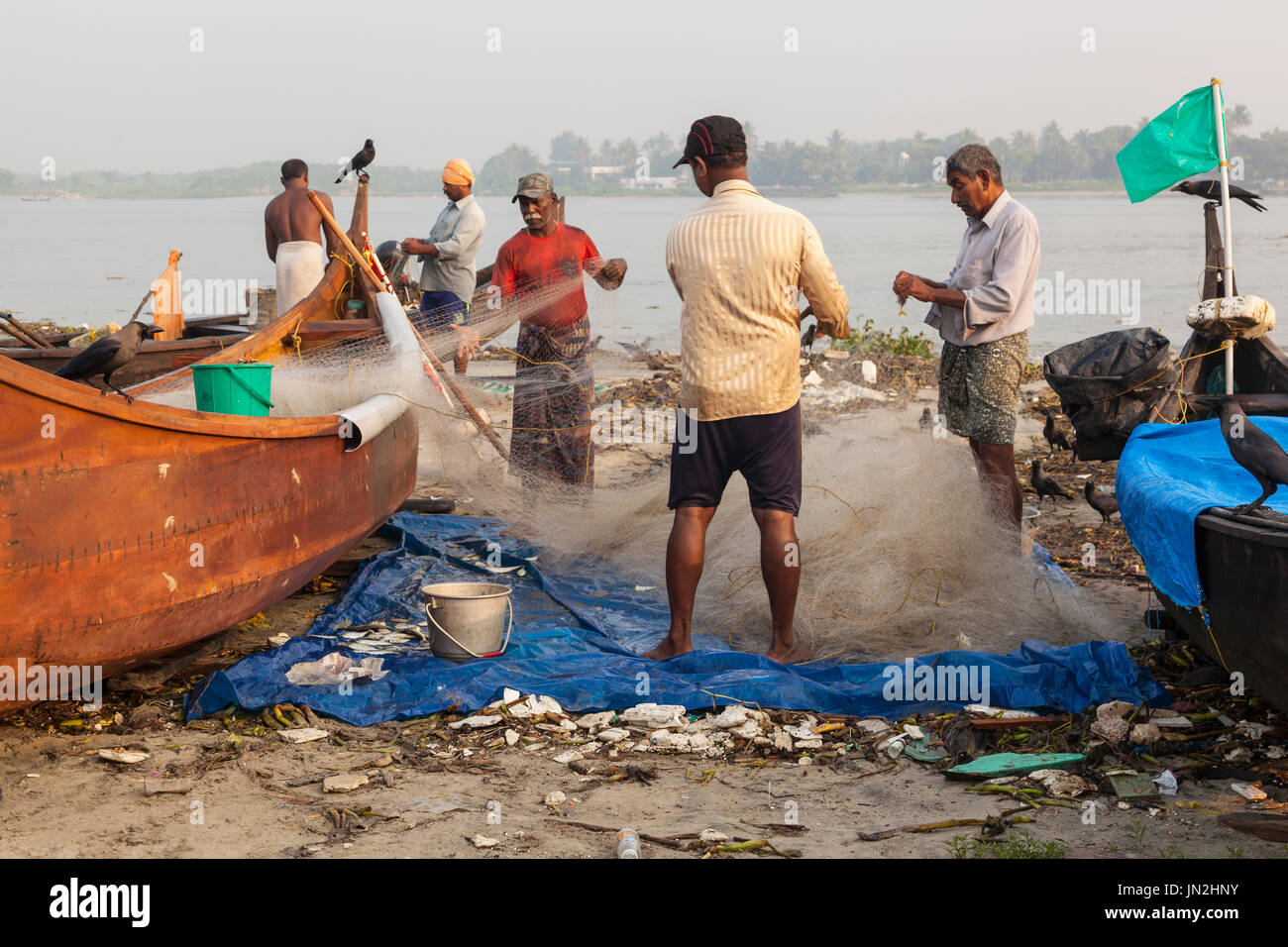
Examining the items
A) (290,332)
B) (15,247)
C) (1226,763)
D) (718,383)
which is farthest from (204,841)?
(15,247)

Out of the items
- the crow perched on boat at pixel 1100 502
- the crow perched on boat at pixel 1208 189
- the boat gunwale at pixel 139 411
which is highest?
the crow perched on boat at pixel 1208 189

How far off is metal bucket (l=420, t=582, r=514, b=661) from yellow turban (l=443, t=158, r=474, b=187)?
4938 mm

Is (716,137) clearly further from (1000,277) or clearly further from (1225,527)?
(1225,527)

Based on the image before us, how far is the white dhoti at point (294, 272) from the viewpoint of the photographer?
844cm


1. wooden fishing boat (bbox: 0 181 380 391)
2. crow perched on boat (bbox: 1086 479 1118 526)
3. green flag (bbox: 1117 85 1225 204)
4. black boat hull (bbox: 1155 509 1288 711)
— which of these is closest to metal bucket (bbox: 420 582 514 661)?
wooden fishing boat (bbox: 0 181 380 391)

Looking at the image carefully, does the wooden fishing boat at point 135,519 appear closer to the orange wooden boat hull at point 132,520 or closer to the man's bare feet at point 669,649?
the orange wooden boat hull at point 132,520

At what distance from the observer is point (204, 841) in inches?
127

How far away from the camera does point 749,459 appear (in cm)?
456

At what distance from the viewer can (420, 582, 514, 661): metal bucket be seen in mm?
4652

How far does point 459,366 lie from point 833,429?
8.32 ft

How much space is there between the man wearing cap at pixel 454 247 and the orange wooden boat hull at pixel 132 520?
4130 millimetres

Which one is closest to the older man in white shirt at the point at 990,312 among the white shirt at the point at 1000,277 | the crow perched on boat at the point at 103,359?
the white shirt at the point at 1000,277

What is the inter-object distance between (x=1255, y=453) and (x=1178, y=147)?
2.56m

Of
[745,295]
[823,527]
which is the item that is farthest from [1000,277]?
[745,295]
